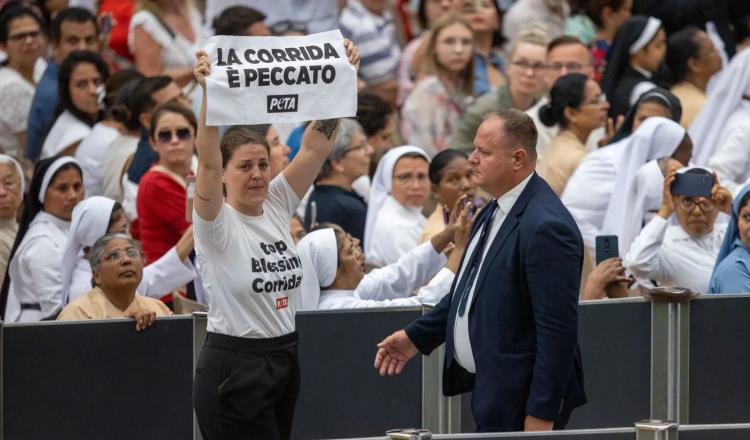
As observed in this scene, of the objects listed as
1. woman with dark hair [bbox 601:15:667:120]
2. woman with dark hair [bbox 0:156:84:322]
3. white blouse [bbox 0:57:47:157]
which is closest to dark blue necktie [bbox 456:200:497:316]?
woman with dark hair [bbox 0:156:84:322]

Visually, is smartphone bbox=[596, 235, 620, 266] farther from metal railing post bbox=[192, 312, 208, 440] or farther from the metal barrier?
metal railing post bbox=[192, 312, 208, 440]

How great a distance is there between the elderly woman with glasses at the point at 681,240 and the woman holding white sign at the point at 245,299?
3.01 m

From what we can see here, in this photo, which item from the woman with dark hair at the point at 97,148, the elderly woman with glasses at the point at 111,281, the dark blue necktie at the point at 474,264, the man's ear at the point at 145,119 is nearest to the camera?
the dark blue necktie at the point at 474,264

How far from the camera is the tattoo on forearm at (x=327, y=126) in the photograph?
681 cm

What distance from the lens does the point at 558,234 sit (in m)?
6.17

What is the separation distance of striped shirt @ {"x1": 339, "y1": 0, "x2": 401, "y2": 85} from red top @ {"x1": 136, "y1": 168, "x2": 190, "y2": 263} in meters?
4.29


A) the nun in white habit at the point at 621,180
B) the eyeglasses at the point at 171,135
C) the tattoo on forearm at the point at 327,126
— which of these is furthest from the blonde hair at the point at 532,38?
the tattoo on forearm at the point at 327,126

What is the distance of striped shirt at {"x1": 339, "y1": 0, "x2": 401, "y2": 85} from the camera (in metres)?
13.6

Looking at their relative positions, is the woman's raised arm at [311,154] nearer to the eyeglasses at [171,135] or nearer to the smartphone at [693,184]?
the smartphone at [693,184]

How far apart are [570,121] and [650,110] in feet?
2.31

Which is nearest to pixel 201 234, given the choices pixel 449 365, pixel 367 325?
pixel 449 365

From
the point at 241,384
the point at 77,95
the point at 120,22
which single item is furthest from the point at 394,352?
the point at 120,22

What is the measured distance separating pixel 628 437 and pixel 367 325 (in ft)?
8.45

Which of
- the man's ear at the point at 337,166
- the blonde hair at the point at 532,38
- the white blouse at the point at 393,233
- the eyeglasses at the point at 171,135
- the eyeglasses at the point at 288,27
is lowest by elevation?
the white blouse at the point at 393,233
